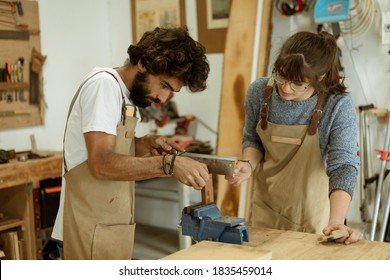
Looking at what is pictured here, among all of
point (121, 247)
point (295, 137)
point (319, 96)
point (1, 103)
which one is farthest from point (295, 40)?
point (1, 103)

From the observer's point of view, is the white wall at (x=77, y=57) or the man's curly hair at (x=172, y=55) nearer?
the man's curly hair at (x=172, y=55)

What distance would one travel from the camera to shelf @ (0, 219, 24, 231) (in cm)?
328

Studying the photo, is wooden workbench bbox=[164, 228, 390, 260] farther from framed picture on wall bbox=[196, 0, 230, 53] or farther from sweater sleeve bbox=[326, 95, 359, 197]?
framed picture on wall bbox=[196, 0, 230, 53]

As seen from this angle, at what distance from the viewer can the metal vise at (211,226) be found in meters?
1.57

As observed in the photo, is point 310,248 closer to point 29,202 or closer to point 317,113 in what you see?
point 317,113

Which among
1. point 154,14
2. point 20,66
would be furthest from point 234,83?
point 20,66

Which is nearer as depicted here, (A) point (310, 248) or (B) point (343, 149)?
(A) point (310, 248)

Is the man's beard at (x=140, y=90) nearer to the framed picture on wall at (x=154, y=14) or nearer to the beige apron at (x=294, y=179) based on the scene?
the beige apron at (x=294, y=179)

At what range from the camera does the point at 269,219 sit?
7.00 feet

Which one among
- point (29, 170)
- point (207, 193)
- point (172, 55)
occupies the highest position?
point (172, 55)

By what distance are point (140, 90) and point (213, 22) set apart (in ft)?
7.97

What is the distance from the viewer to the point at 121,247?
1885 millimetres

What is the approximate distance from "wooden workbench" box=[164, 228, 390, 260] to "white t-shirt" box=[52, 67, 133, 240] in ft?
→ 1.70

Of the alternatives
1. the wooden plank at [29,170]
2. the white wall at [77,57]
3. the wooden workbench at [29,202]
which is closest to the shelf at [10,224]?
the wooden workbench at [29,202]
